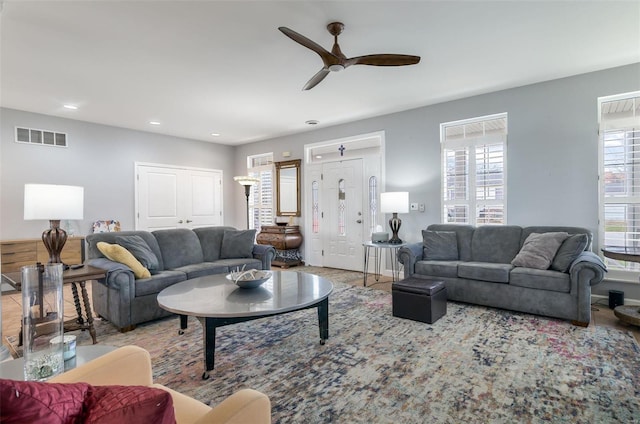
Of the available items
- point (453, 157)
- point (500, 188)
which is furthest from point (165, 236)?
point (500, 188)

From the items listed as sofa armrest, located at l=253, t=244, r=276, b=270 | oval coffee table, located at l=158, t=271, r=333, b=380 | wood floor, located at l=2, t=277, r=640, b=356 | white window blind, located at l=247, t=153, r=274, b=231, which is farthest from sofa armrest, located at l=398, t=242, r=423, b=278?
white window blind, located at l=247, t=153, r=274, b=231

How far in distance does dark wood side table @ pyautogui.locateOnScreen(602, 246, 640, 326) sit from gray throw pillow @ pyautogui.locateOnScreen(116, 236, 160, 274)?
4.75 m

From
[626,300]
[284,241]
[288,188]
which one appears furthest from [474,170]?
[288,188]

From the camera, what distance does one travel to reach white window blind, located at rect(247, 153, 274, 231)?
23.6 ft

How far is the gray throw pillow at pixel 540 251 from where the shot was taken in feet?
11.2

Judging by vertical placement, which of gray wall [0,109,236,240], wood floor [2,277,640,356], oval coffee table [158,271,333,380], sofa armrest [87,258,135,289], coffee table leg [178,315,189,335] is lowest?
wood floor [2,277,640,356]

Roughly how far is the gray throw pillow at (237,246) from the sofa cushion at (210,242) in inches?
2.8

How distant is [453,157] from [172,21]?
396 centimetres

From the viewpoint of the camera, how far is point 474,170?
4.58 m

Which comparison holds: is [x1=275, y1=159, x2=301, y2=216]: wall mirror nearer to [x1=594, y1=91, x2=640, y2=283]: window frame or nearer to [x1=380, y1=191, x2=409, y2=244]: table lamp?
[x1=380, y1=191, x2=409, y2=244]: table lamp

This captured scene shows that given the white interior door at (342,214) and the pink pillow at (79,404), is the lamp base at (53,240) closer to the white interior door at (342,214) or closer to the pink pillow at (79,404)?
the pink pillow at (79,404)

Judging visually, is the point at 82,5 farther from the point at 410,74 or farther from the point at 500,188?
the point at 500,188

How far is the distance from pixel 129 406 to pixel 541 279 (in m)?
3.79

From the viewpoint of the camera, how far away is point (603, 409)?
182cm
